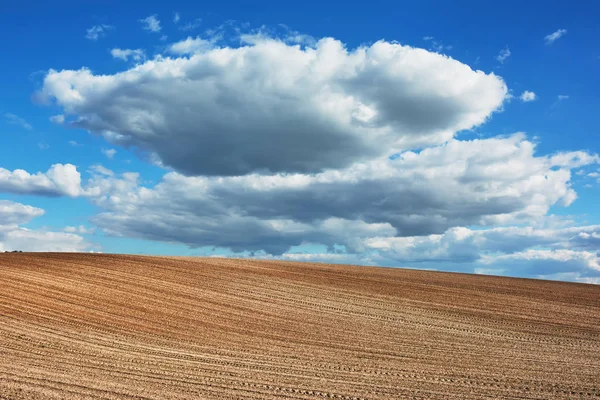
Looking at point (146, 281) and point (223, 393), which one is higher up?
point (146, 281)

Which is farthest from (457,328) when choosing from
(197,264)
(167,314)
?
(197,264)

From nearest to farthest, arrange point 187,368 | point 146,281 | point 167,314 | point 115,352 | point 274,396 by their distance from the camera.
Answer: point 274,396
point 187,368
point 115,352
point 167,314
point 146,281

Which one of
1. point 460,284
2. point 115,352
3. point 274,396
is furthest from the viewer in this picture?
point 460,284

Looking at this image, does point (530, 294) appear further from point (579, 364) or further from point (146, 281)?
point (146, 281)

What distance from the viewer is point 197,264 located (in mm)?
34219

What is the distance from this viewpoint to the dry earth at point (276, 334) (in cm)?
1221

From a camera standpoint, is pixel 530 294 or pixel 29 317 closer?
pixel 29 317

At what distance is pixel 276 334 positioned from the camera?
18.9 meters

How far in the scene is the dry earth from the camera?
40.1ft

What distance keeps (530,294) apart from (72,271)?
80.8 feet

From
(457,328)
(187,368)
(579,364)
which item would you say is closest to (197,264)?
(457,328)

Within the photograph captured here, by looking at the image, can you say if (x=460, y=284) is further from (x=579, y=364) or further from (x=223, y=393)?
(x=223, y=393)

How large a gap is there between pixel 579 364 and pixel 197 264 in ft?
75.9

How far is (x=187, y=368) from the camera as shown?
13.7 meters
